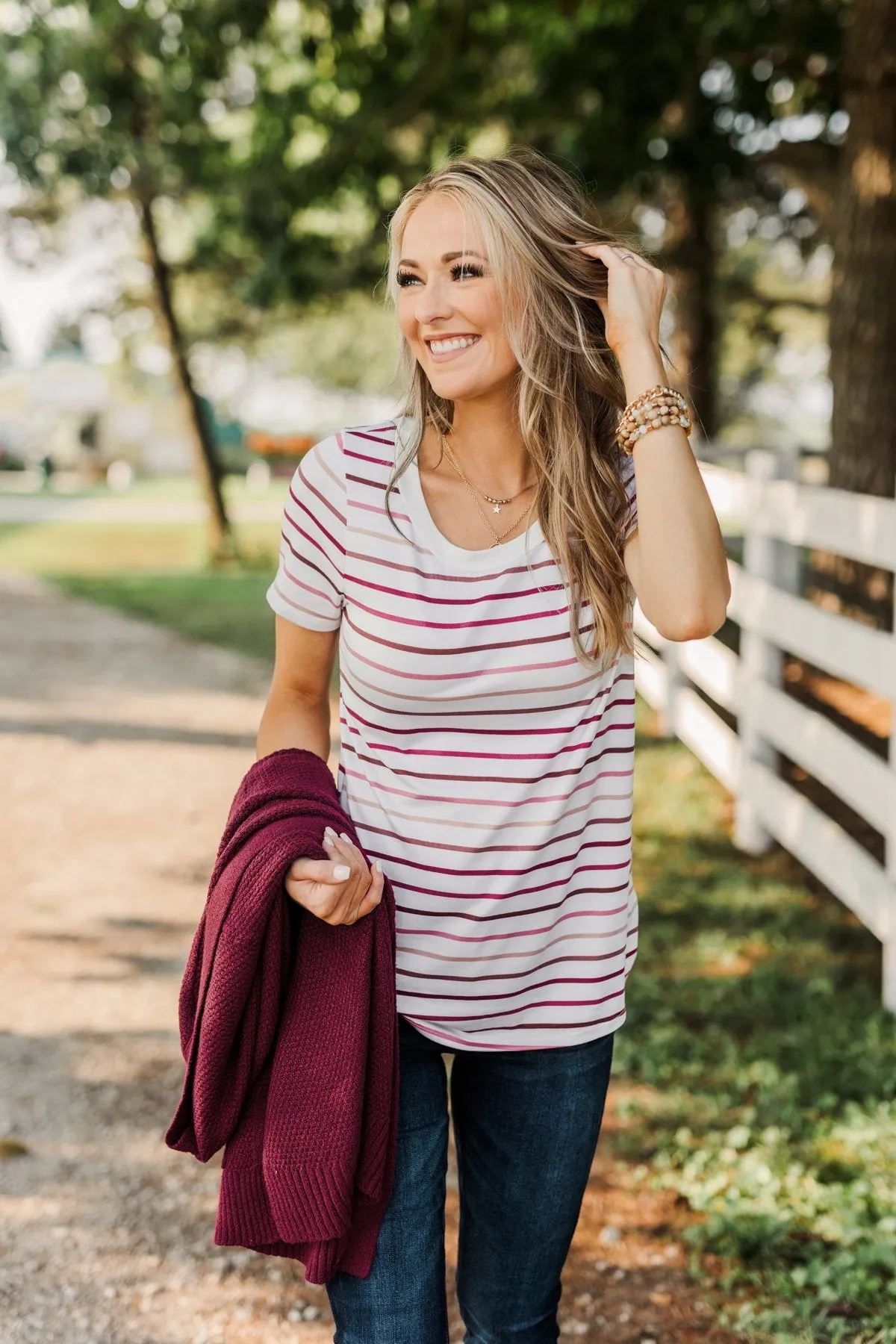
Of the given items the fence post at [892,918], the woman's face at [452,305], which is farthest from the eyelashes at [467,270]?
the fence post at [892,918]

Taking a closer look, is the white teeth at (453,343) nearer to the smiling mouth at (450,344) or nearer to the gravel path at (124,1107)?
the smiling mouth at (450,344)

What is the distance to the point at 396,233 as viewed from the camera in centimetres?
239

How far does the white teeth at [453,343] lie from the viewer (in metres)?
2.26

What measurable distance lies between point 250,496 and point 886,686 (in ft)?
116

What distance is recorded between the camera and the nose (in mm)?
2232

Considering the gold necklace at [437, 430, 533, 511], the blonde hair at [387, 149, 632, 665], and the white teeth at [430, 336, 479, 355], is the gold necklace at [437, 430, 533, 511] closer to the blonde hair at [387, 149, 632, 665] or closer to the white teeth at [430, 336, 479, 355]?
the blonde hair at [387, 149, 632, 665]

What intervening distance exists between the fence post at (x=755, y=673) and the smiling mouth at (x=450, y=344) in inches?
163

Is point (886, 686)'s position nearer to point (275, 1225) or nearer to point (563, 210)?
point (563, 210)

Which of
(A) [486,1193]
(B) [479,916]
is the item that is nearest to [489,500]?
(B) [479,916]

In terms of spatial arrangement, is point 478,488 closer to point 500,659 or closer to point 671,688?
point 500,659

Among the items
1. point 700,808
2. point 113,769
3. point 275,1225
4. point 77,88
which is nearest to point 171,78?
point 77,88

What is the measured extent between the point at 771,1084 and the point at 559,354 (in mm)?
2639

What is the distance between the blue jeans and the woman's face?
1017 mm

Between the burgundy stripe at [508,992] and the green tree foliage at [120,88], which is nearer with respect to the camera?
the burgundy stripe at [508,992]
